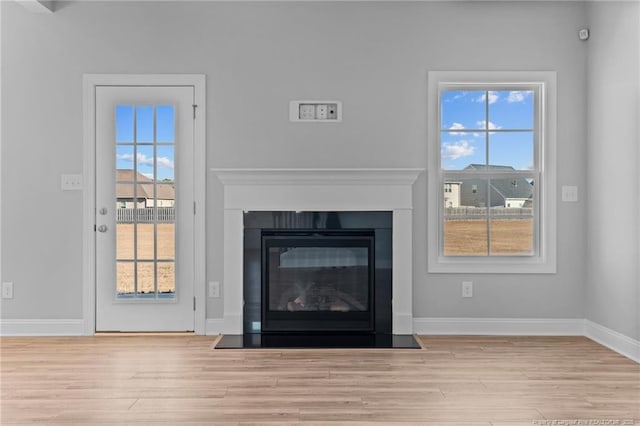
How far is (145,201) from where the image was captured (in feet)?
13.7

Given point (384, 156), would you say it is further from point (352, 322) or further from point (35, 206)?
point (35, 206)

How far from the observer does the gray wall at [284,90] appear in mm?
4148

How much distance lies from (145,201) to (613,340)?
3.57 meters

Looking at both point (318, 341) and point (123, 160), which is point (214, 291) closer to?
point (318, 341)

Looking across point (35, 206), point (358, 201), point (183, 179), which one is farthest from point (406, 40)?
point (35, 206)

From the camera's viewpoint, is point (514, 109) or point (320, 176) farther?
point (514, 109)

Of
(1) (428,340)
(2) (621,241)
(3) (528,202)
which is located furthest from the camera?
(3) (528,202)

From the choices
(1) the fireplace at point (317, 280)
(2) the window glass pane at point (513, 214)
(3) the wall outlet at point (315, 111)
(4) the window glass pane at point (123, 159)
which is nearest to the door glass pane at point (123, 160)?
(4) the window glass pane at point (123, 159)

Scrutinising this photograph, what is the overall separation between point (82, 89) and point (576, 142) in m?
3.86

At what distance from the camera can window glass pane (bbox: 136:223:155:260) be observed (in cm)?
418

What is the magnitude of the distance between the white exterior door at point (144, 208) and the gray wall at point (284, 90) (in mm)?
178

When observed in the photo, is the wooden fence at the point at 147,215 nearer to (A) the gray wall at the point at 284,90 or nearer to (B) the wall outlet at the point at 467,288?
(A) the gray wall at the point at 284,90

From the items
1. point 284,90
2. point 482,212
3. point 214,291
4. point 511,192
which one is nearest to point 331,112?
point 284,90

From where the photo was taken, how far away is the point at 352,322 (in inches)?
162
